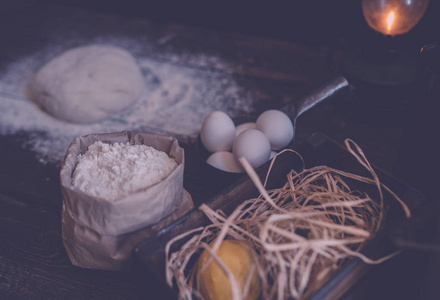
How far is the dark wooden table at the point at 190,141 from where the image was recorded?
2.45ft

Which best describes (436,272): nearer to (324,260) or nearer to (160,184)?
(324,260)

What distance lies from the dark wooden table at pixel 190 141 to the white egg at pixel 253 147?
3.8 inches

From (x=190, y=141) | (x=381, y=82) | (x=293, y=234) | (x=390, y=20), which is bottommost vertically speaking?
(x=190, y=141)

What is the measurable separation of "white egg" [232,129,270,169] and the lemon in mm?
235

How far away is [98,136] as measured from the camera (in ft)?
2.60

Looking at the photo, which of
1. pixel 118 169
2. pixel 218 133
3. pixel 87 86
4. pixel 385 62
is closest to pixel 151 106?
pixel 87 86

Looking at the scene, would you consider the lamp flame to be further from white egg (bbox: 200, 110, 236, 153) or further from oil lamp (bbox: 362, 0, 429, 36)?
white egg (bbox: 200, 110, 236, 153)

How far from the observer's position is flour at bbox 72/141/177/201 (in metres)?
0.67

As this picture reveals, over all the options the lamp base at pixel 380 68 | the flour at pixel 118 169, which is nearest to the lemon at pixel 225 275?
the flour at pixel 118 169

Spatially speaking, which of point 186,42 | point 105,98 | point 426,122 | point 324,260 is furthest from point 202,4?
point 324,260

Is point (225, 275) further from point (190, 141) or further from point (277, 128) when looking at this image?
point (190, 141)

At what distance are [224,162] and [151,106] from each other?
500 millimetres

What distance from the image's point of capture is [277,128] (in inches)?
34.7

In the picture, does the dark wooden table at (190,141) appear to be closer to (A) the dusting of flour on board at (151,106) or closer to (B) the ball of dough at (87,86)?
(A) the dusting of flour on board at (151,106)
